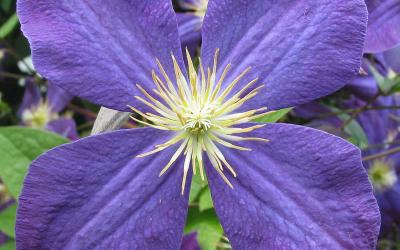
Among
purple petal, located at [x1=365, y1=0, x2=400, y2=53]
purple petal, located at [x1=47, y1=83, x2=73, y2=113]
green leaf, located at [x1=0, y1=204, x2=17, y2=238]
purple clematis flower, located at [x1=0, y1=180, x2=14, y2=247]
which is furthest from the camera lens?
purple petal, located at [x1=47, y1=83, x2=73, y2=113]

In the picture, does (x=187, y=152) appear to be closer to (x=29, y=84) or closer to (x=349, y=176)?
(x=349, y=176)

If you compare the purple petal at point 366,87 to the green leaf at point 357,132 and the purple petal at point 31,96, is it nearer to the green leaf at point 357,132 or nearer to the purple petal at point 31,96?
the green leaf at point 357,132

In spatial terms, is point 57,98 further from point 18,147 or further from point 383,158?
point 383,158

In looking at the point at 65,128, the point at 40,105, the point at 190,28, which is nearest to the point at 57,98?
the point at 40,105

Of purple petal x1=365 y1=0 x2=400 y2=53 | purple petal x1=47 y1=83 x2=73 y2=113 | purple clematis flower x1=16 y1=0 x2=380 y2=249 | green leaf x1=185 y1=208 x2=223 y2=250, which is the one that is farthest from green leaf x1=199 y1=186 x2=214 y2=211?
purple petal x1=47 y1=83 x2=73 y2=113

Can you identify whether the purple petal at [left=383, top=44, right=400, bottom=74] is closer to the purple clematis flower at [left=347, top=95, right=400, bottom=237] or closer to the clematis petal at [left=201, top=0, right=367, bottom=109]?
the purple clematis flower at [left=347, top=95, right=400, bottom=237]

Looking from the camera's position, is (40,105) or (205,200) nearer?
(205,200)
